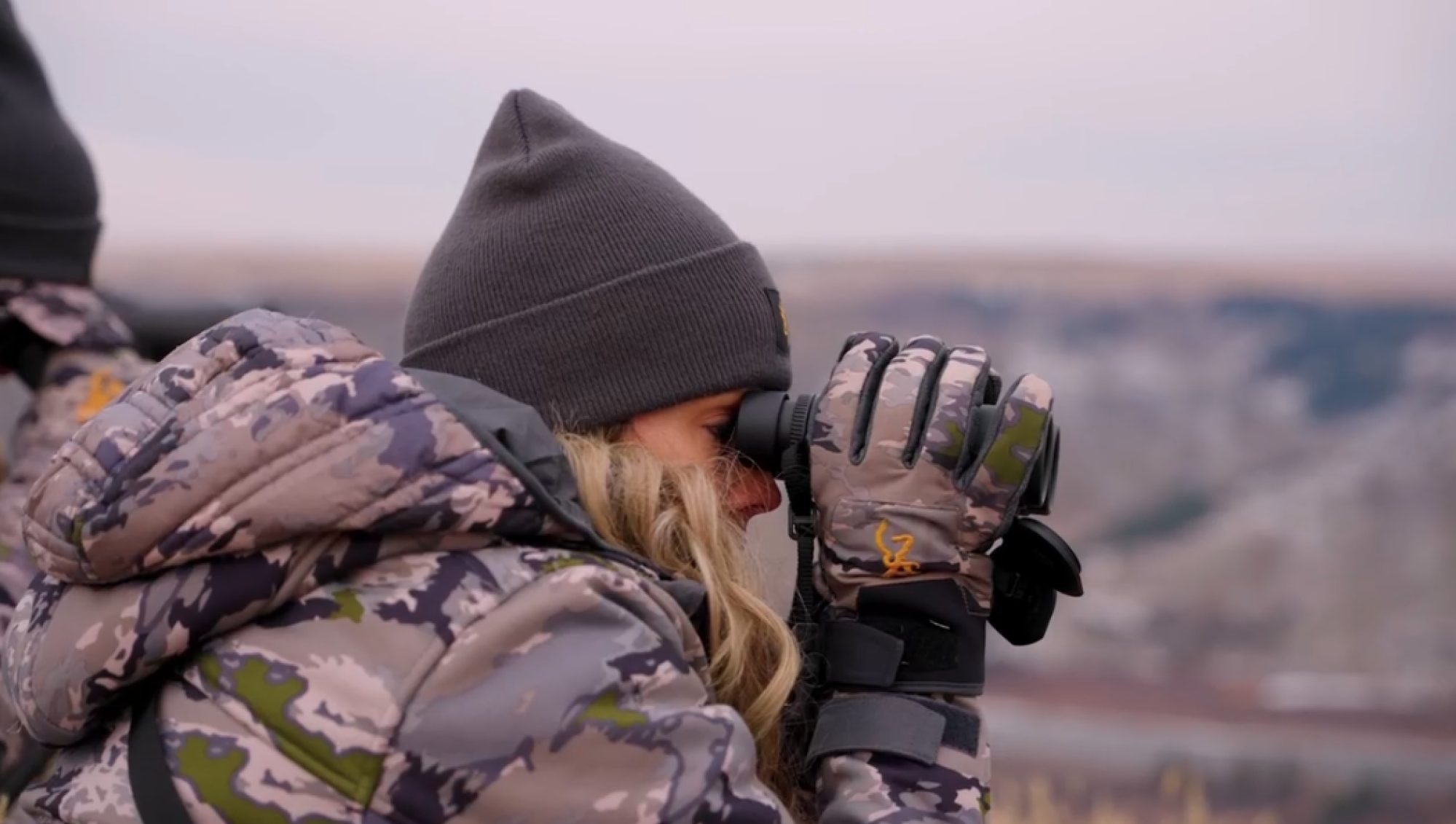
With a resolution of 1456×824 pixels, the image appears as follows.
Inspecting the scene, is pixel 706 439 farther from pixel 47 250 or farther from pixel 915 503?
pixel 47 250

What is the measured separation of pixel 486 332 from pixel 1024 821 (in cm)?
134

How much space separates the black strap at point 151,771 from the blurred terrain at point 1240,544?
1226mm

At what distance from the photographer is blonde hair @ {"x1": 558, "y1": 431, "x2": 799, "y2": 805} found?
107cm

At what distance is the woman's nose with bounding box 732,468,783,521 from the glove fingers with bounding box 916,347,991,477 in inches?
6.8

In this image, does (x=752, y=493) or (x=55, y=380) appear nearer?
(x=752, y=493)

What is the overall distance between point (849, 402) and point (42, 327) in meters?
1.30

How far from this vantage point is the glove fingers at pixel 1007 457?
44.5 inches

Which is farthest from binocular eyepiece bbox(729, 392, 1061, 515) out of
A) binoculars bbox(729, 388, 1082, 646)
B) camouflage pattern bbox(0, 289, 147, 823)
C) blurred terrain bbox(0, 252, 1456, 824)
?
camouflage pattern bbox(0, 289, 147, 823)

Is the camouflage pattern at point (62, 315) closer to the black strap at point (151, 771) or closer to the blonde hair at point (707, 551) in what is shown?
the blonde hair at point (707, 551)

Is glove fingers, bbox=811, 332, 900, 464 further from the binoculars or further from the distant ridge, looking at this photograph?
the distant ridge

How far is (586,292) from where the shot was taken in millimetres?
1234

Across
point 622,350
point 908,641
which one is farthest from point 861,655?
point 622,350

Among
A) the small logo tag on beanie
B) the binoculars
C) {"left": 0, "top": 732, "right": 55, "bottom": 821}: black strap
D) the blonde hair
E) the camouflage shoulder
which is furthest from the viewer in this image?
{"left": 0, "top": 732, "right": 55, "bottom": 821}: black strap

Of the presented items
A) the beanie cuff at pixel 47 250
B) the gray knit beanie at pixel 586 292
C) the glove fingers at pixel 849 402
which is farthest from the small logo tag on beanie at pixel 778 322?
the beanie cuff at pixel 47 250
